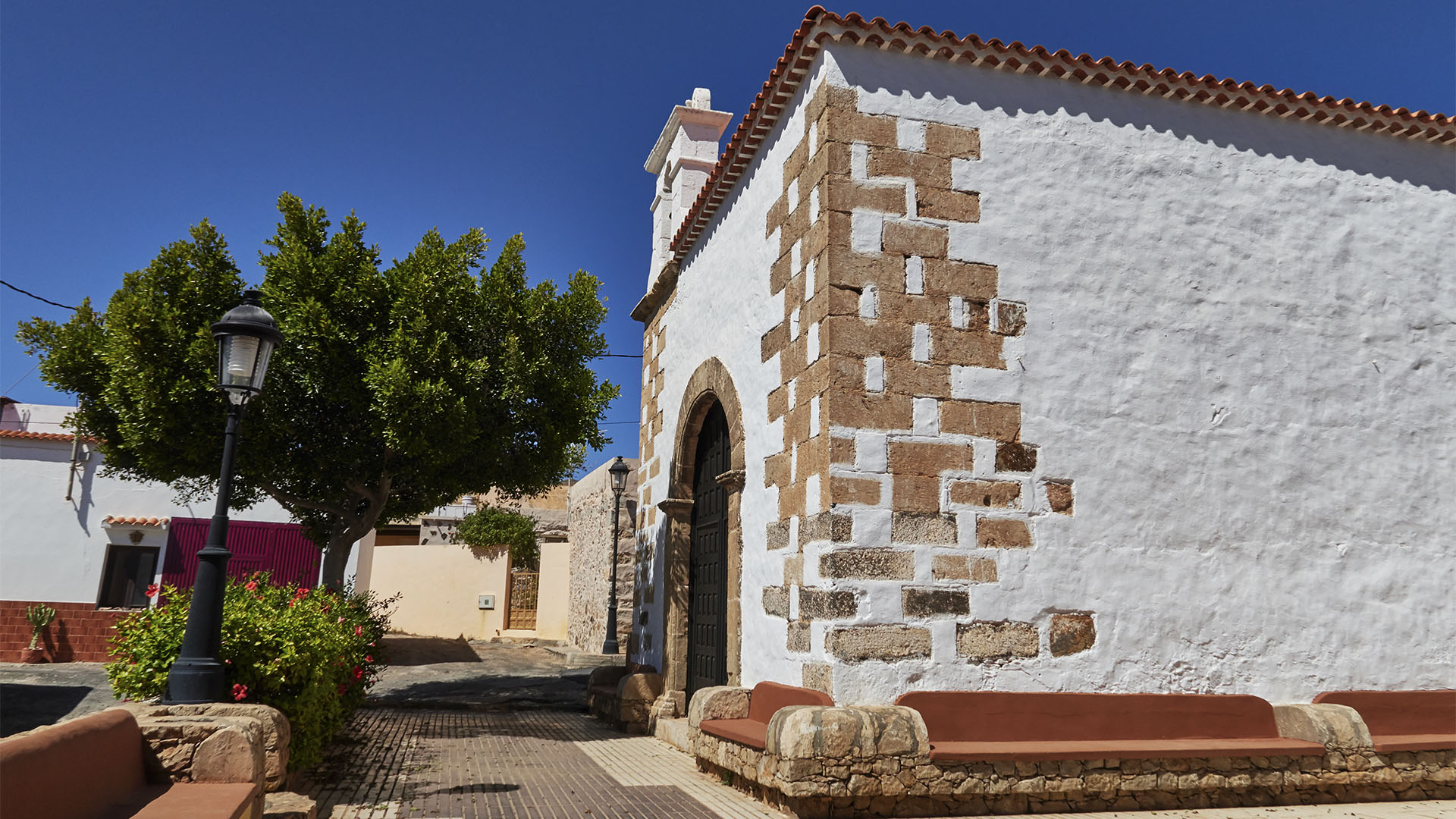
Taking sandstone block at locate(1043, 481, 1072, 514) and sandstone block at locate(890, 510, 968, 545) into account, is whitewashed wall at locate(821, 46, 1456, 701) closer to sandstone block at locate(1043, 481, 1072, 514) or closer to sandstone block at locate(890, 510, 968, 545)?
sandstone block at locate(1043, 481, 1072, 514)

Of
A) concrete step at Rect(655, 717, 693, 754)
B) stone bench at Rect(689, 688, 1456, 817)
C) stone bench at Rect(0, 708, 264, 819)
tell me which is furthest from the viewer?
concrete step at Rect(655, 717, 693, 754)

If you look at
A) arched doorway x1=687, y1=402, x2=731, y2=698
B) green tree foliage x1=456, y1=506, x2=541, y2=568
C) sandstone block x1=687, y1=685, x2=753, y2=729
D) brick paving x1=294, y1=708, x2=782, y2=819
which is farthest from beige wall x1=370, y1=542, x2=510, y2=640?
sandstone block x1=687, y1=685, x2=753, y2=729

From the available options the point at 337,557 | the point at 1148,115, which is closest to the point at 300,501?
the point at 337,557

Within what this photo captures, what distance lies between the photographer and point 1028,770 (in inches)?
201

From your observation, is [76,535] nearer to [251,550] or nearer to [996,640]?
[251,550]

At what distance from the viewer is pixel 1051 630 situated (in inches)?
215

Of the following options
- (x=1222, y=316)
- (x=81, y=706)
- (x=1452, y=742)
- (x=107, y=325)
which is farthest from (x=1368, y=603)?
(x=81, y=706)

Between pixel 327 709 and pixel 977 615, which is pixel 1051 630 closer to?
pixel 977 615

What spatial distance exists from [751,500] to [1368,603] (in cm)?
Answer: 415

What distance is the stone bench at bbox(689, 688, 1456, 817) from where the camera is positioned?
187 inches

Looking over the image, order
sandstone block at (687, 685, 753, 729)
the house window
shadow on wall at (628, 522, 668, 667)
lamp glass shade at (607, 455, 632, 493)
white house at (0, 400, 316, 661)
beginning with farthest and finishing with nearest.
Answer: the house window, white house at (0, 400, 316, 661), lamp glass shade at (607, 455, 632, 493), shadow on wall at (628, 522, 668, 667), sandstone block at (687, 685, 753, 729)

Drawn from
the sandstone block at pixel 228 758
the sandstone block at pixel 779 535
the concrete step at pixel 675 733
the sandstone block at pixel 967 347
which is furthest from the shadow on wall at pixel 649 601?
the sandstone block at pixel 228 758

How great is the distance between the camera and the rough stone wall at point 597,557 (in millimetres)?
15789

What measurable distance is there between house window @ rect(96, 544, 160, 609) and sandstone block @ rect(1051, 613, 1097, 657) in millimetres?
15720
